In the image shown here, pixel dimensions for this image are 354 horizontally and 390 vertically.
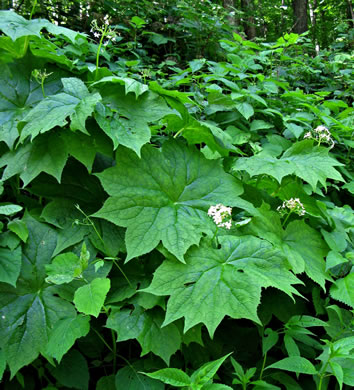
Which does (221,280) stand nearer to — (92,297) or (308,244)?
(92,297)

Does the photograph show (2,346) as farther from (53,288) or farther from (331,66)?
(331,66)

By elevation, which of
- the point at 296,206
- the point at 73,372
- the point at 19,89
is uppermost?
the point at 19,89

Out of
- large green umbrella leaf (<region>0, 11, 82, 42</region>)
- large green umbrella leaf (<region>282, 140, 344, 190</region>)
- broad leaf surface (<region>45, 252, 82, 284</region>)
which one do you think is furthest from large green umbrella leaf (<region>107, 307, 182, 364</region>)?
large green umbrella leaf (<region>0, 11, 82, 42</region>)

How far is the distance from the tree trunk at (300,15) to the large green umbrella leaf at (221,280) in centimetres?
937

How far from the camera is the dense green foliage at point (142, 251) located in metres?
1.40

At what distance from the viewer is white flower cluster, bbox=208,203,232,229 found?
155 cm

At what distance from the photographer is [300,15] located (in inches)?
360

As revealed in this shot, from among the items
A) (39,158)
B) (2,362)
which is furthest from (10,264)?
(39,158)

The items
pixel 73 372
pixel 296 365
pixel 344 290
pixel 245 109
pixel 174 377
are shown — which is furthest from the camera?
pixel 245 109

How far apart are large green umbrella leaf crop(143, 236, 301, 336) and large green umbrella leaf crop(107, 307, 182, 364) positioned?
0.16 meters

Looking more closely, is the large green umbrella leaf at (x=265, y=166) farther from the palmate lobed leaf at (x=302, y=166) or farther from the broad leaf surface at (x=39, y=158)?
the broad leaf surface at (x=39, y=158)

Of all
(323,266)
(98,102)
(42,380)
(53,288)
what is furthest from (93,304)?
(323,266)

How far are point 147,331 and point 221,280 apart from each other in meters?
0.39

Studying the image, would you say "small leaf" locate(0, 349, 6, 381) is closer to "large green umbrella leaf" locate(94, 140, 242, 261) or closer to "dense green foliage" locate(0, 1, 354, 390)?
"dense green foliage" locate(0, 1, 354, 390)
